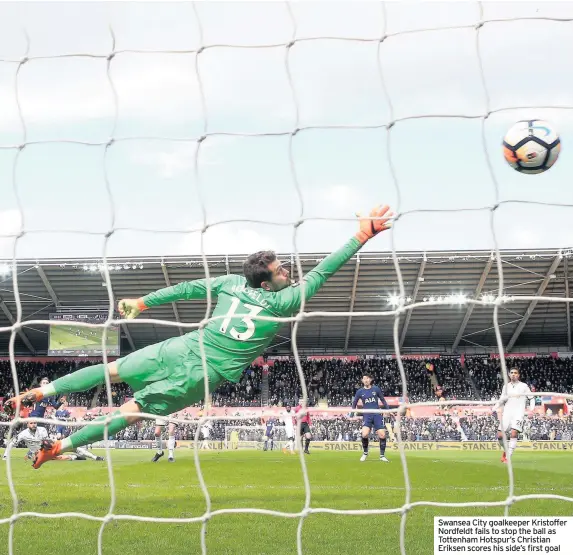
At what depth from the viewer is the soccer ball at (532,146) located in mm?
4664

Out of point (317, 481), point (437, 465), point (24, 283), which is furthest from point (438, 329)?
point (317, 481)

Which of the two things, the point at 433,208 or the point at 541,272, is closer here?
the point at 433,208

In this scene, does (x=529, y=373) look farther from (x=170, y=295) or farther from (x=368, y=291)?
(x=170, y=295)

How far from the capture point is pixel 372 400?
1198cm

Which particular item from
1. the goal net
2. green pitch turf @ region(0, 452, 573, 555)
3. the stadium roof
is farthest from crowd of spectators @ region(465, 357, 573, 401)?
green pitch turf @ region(0, 452, 573, 555)

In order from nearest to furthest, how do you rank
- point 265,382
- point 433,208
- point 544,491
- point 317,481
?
point 433,208 → point 544,491 → point 317,481 → point 265,382

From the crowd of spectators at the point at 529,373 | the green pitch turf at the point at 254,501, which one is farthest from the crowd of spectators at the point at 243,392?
the green pitch turf at the point at 254,501

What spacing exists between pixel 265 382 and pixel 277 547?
24.3 metres

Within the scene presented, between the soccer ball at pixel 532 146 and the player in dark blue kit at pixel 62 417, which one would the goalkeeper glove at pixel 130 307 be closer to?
the soccer ball at pixel 532 146

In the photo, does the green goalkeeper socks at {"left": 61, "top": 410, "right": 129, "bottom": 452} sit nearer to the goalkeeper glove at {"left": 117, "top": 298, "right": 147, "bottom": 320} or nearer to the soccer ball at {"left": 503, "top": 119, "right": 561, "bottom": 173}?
the goalkeeper glove at {"left": 117, "top": 298, "right": 147, "bottom": 320}

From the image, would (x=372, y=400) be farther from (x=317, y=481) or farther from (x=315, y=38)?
(x=315, y=38)

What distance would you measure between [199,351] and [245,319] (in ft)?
1.06

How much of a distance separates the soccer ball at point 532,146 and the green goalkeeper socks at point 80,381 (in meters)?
2.95

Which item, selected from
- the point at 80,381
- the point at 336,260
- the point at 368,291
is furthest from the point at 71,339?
the point at 336,260
